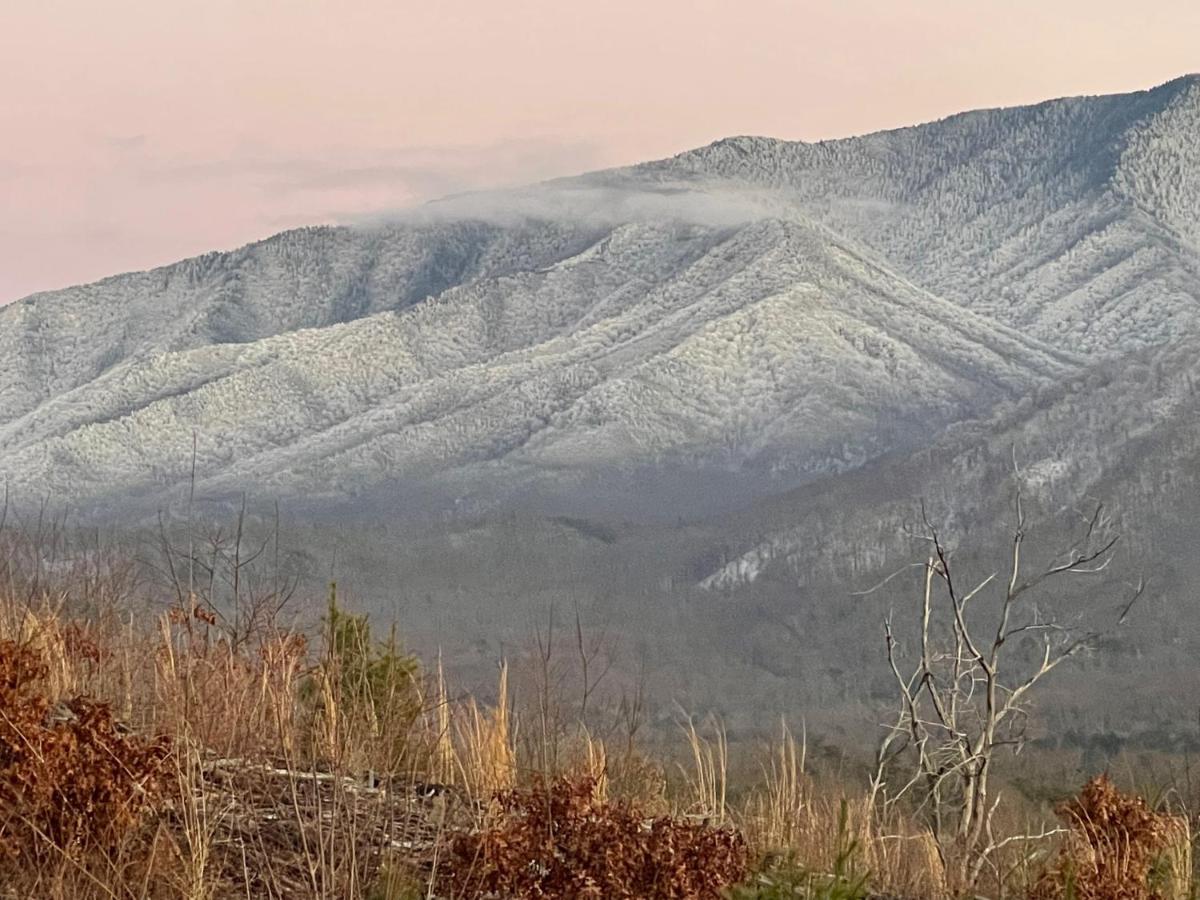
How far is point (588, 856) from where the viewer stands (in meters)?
6.83

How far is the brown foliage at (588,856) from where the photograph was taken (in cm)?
675

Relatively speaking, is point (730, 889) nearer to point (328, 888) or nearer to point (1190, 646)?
point (328, 888)

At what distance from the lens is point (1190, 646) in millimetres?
169750

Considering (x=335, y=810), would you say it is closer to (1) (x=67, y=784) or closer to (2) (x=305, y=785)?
(1) (x=67, y=784)

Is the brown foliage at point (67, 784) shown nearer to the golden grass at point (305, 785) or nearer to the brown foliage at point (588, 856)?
the golden grass at point (305, 785)

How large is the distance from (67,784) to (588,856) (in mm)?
1943

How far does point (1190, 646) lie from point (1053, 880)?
170 m

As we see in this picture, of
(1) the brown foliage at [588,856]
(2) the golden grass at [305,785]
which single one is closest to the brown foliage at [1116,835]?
(2) the golden grass at [305,785]

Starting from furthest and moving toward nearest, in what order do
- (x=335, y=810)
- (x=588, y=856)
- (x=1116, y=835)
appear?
(x=1116, y=835), (x=588, y=856), (x=335, y=810)

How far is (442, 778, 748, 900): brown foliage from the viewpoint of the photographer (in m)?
6.75

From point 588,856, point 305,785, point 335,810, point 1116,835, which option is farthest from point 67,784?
point 1116,835

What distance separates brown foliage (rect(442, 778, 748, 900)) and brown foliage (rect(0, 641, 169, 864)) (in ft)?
4.05

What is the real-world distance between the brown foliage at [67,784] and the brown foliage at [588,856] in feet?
4.05

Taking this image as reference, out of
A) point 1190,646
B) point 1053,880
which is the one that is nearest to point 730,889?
point 1053,880
